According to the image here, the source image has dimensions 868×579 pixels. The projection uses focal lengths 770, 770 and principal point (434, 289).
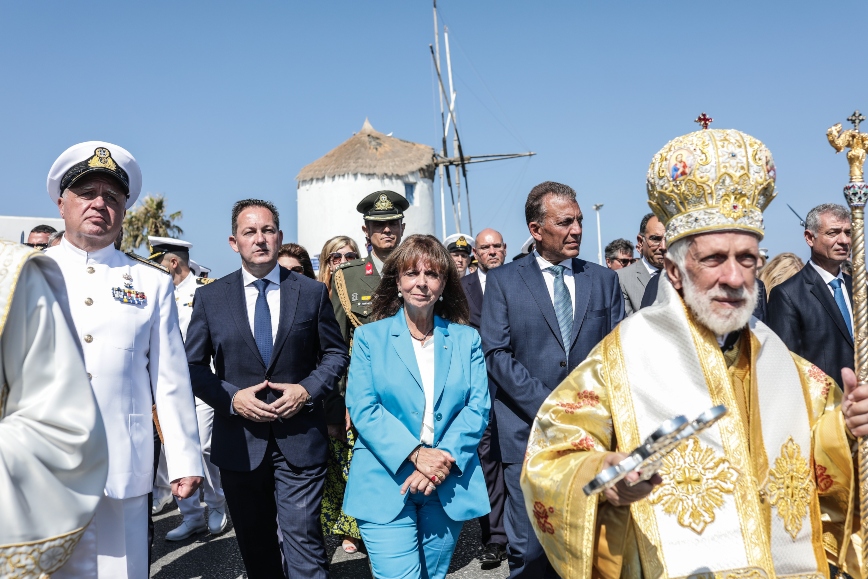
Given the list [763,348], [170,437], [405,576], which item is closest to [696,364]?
[763,348]

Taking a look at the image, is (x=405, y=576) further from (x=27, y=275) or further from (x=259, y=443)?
(x=27, y=275)

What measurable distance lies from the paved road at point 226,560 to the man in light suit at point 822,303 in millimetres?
2812

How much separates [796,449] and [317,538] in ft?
9.38

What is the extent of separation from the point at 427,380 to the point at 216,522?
11.4ft

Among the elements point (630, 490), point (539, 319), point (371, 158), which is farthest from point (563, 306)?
point (371, 158)

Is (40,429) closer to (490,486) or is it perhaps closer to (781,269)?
(490,486)

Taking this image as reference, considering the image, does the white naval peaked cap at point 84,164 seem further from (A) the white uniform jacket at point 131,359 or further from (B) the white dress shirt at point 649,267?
(B) the white dress shirt at point 649,267

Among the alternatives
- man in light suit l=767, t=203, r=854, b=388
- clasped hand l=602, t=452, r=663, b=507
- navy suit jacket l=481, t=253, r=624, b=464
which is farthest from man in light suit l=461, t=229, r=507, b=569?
clasped hand l=602, t=452, r=663, b=507

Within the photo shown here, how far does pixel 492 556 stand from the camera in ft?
19.1

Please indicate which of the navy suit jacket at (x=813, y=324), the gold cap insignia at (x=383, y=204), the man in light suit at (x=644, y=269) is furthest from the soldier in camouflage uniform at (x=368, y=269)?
the navy suit jacket at (x=813, y=324)

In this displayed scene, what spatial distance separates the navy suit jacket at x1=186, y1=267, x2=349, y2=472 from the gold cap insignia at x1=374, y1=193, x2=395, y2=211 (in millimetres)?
1360

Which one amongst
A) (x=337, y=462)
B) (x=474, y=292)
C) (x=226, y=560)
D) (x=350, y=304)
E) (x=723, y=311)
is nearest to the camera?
(x=723, y=311)

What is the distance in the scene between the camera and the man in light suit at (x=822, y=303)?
5.71 meters

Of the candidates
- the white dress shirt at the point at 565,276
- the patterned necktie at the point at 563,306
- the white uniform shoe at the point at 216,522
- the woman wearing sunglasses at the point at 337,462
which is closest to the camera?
the patterned necktie at the point at 563,306
